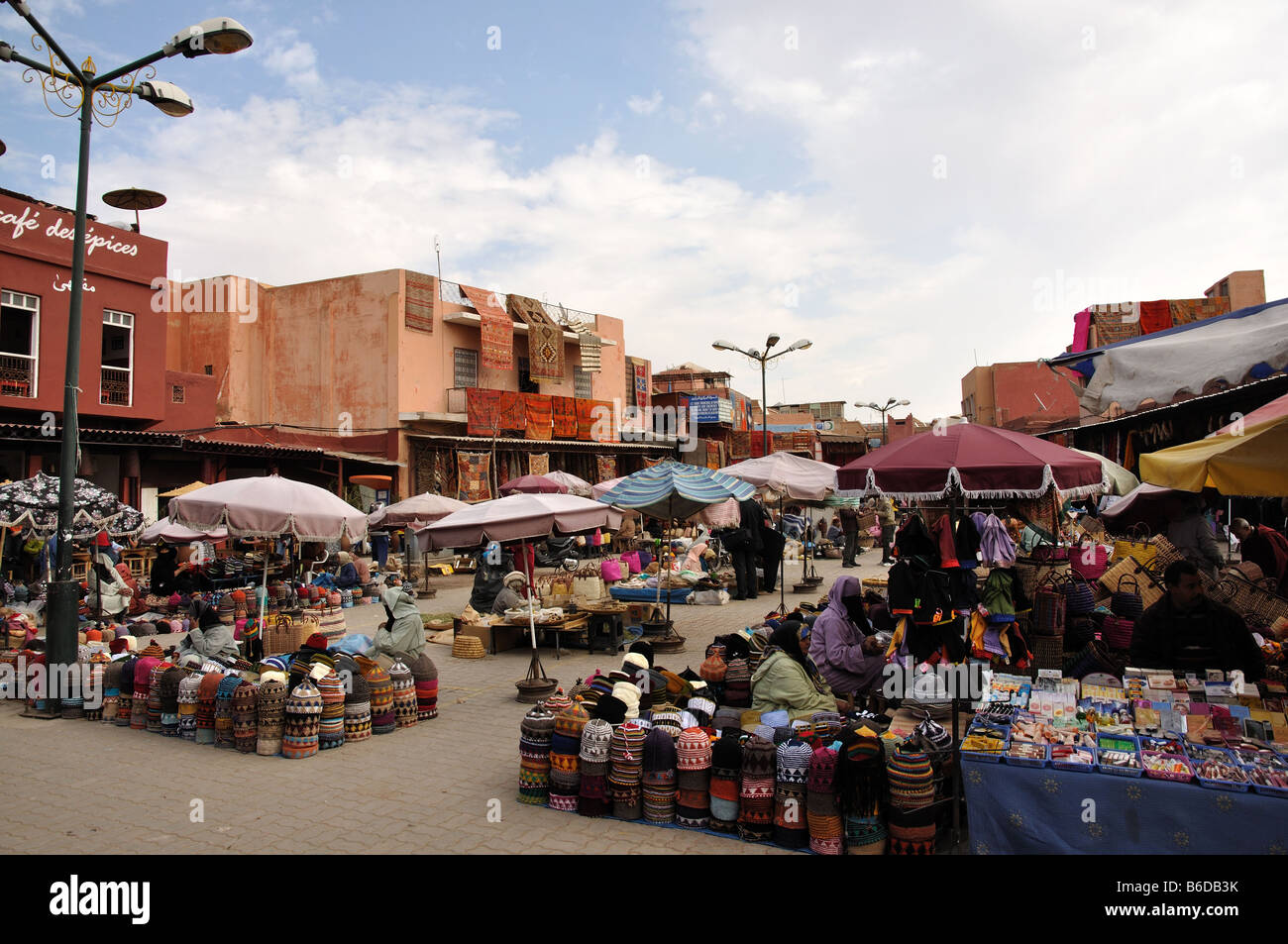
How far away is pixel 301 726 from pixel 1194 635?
7.24 meters

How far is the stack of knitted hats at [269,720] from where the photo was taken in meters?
7.03

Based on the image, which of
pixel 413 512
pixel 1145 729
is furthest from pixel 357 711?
pixel 413 512

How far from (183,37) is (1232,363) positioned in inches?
366

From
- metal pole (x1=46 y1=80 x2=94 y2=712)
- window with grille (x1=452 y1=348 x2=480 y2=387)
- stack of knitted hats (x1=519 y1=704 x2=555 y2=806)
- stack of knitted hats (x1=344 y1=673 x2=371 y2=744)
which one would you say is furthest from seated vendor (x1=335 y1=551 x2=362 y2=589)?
stack of knitted hats (x1=519 y1=704 x2=555 y2=806)

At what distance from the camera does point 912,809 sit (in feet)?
15.7

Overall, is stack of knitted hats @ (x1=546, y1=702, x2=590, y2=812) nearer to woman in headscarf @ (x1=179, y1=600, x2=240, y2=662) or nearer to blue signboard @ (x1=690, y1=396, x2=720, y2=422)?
woman in headscarf @ (x1=179, y1=600, x2=240, y2=662)

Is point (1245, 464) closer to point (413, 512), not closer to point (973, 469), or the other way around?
point (973, 469)

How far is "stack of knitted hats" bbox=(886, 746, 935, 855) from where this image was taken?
4.78 metres

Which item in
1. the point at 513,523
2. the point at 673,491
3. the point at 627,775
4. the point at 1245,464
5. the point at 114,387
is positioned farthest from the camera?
the point at 114,387

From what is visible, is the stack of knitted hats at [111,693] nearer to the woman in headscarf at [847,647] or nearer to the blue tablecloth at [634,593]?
the woman in headscarf at [847,647]

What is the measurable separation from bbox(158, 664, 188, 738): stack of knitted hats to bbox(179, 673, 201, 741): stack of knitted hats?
0.39ft

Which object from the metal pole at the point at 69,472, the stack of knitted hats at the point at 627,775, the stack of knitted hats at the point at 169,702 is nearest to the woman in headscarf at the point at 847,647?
the stack of knitted hats at the point at 627,775
